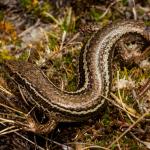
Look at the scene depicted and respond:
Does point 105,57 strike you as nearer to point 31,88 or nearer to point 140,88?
point 140,88

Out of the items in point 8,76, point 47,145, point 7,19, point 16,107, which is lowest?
point 47,145

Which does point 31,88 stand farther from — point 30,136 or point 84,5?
point 84,5

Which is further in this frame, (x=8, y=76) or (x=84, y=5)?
(x=84, y=5)


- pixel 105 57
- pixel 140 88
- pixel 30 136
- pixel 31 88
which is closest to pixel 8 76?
pixel 31 88

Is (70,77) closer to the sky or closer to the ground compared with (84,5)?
closer to the ground

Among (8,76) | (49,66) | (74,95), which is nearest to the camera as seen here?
(74,95)

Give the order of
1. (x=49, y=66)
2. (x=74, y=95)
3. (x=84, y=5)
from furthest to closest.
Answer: (x=84, y=5)
(x=49, y=66)
(x=74, y=95)

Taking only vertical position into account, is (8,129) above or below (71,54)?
below

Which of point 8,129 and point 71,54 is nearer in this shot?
point 8,129

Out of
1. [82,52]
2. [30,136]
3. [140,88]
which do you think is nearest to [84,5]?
[82,52]
